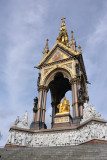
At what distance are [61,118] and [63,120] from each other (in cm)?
30

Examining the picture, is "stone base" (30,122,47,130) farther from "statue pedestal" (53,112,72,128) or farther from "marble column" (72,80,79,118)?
"marble column" (72,80,79,118)

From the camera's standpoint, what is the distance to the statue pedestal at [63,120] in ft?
46.3

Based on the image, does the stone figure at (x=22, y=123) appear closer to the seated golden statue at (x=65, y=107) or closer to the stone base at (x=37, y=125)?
the stone base at (x=37, y=125)

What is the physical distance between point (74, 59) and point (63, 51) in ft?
7.58

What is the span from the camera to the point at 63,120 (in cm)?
1453

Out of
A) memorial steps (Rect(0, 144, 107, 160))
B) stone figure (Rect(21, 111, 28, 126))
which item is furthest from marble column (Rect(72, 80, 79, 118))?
memorial steps (Rect(0, 144, 107, 160))

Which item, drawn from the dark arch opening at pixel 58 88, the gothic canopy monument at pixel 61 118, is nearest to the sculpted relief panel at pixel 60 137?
the gothic canopy monument at pixel 61 118

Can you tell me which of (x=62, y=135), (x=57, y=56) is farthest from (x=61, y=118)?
(x=57, y=56)

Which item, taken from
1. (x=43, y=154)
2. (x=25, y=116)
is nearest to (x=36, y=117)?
(x=25, y=116)

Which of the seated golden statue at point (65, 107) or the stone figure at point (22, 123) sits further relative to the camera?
the seated golden statue at point (65, 107)

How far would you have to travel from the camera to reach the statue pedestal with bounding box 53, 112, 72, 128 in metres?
14.1

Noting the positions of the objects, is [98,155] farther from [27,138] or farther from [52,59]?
[52,59]

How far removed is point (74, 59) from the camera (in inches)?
711

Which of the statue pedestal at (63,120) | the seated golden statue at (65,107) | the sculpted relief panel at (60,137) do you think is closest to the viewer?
the sculpted relief panel at (60,137)
